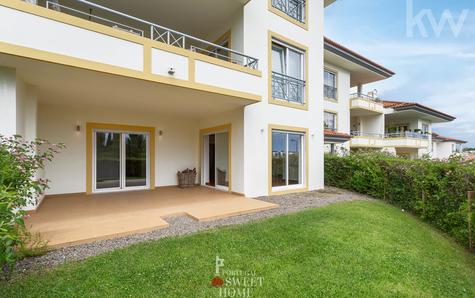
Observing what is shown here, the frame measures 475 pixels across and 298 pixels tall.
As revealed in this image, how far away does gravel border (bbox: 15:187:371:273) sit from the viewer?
3.99 meters

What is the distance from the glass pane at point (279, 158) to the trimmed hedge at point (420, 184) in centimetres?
395

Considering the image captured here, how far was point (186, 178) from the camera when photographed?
1170 cm

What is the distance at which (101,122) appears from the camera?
10039 millimetres

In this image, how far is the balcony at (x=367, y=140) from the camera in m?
23.1

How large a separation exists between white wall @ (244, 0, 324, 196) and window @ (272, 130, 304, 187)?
533mm

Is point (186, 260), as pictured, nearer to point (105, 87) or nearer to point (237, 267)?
point (237, 267)

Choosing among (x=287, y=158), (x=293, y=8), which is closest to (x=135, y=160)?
(x=287, y=158)

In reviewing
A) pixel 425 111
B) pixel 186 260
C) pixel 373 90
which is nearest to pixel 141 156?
pixel 186 260

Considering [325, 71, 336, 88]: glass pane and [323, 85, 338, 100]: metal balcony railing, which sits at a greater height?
[325, 71, 336, 88]: glass pane

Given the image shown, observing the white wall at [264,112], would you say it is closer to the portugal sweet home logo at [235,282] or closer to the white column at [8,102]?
the portugal sweet home logo at [235,282]

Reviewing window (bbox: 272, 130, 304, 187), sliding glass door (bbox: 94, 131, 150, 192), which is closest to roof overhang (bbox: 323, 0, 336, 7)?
window (bbox: 272, 130, 304, 187)

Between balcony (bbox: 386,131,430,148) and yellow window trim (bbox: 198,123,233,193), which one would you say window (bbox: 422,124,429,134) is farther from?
yellow window trim (bbox: 198,123,233,193)

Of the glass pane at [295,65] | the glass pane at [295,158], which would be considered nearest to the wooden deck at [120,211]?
the glass pane at [295,158]

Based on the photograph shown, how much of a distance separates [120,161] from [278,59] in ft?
28.9
